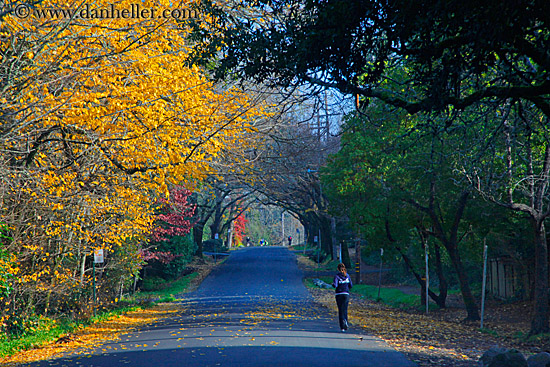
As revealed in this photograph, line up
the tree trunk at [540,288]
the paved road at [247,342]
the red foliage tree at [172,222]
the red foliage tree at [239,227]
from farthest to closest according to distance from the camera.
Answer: the red foliage tree at [239,227], the red foliage tree at [172,222], the tree trunk at [540,288], the paved road at [247,342]

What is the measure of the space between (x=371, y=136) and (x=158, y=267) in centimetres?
2066

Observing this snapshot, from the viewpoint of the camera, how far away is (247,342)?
12773 mm

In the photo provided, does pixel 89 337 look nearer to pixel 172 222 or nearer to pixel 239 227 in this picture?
pixel 172 222

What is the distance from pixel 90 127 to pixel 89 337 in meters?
5.71

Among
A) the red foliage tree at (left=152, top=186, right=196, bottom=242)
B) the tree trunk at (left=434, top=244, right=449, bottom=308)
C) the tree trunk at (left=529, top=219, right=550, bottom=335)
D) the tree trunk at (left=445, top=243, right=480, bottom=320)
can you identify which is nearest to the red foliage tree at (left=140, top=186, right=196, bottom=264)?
A: the red foliage tree at (left=152, top=186, right=196, bottom=242)

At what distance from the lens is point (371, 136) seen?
22156 mm

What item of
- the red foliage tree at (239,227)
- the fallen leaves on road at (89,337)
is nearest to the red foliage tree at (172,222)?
the fallen leaves on road at (89,337)

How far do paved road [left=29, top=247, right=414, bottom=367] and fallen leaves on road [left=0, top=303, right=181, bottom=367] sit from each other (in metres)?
0.65

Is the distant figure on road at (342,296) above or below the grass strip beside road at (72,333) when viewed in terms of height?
above

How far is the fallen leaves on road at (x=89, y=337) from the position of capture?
12508 millimetres

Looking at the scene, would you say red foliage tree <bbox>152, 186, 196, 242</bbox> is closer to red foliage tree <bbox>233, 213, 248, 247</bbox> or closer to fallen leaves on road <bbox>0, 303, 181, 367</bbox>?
fallen leaves on road <bbox>0, 303, 181, 367</bbox>

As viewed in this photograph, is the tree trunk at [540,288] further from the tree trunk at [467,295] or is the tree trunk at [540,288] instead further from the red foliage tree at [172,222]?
the red foliage tree at [172,222]

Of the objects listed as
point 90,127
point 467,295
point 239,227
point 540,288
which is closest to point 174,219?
point 467,295

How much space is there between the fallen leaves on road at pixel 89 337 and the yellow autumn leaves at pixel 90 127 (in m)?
1.62
